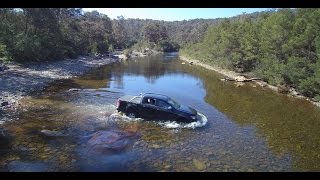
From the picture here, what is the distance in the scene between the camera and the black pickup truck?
17.7 metres

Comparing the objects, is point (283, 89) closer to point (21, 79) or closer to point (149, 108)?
point (149, 108)

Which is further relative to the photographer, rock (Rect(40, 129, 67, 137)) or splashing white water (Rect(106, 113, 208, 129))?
splashing white water (Rect(106, 113, 208, 129))

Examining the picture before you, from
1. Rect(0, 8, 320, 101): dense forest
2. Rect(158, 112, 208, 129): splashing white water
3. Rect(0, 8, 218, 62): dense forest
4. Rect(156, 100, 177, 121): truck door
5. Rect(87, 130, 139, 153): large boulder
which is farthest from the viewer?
Rect(0, 8, 218, 62): dense forest

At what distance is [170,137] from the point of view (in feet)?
50.8

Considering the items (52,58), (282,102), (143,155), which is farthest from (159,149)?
(52,58)

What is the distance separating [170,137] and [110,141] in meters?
2.91

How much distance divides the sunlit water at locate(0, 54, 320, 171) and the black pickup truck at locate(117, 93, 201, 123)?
1.23ft

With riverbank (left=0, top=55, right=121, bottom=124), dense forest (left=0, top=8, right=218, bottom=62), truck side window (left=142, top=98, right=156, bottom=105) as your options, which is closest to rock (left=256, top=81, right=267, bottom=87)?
truck side window (left=142, top=98, right=156, bottom=105)

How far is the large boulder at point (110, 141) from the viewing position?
13.4 m

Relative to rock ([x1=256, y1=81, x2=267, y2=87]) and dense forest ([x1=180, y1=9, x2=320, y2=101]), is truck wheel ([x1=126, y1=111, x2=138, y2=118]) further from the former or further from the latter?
rock ([x1=256, y1=81, x2=267, y2=87])

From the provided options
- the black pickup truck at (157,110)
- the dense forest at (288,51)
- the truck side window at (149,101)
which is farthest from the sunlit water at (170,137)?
the dense forest at (288,51)

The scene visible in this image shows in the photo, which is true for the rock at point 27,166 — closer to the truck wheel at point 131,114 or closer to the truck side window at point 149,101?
the truck wheel at point 131,114

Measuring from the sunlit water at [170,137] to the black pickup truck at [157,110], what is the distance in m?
0.38

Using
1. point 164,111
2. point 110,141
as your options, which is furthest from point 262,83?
point 110,141
